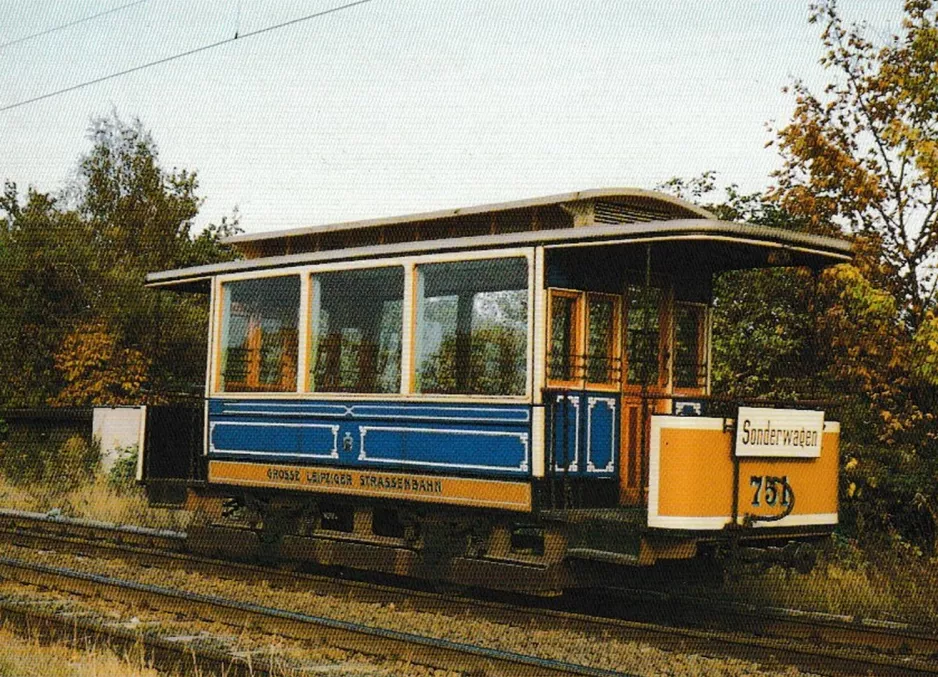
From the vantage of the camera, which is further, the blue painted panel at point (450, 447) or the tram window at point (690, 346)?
the tram window at point (690, 346)

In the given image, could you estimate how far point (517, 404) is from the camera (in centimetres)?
921

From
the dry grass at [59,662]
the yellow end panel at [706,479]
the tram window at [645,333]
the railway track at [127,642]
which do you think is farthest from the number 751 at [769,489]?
the dry grass at [59,662]

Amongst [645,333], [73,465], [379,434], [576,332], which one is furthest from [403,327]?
[73,465]

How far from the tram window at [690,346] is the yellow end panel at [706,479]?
133cm

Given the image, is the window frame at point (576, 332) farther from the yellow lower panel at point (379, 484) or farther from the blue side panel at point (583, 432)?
the yellow lower panel at point (379, 484)

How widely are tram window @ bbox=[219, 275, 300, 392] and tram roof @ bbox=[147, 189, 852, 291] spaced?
298 mm

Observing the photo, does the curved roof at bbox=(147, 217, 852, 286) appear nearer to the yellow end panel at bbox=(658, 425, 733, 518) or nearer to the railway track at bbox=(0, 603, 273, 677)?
the yellow end panel at bbox=(658, 425, 733, 518)

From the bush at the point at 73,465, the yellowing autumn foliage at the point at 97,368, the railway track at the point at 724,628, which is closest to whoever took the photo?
the railway track at the point at 724,628

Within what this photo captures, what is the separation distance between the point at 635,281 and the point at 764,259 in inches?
39.6

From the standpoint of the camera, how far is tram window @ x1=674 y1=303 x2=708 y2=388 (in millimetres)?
10297

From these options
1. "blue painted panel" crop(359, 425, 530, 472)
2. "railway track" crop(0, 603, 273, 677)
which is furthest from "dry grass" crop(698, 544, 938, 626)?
"railway track" crop(0, 603, 273, 677)

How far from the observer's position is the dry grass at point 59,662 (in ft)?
21.6

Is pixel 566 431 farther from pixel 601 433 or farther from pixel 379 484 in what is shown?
pixel 379 484

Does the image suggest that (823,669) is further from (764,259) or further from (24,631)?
(24,631)
